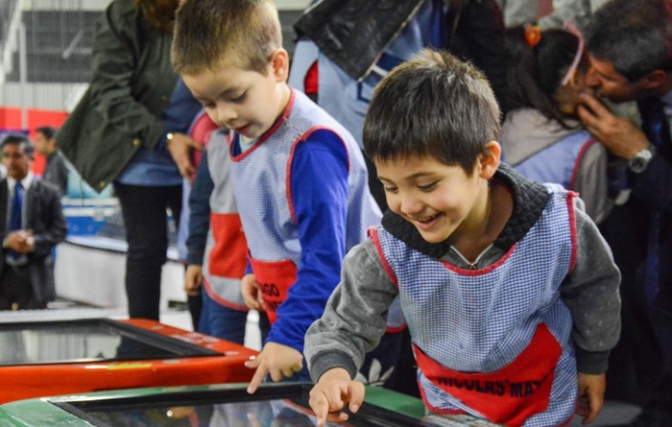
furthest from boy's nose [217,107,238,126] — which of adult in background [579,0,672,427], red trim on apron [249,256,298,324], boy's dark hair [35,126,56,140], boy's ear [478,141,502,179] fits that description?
boy's dark hair [35,126,56,140]

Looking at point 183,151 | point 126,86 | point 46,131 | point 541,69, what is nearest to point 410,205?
point 541,69

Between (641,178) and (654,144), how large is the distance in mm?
79

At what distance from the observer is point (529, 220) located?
4.82 ft

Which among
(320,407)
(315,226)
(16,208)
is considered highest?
(315,226)

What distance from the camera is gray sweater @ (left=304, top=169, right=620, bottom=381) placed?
58.6 inches

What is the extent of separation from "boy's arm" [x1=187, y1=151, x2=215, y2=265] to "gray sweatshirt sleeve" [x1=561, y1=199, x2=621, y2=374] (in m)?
1.25

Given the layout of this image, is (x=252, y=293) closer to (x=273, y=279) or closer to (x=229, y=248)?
(x=273, y=279)

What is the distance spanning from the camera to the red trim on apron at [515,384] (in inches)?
62.2

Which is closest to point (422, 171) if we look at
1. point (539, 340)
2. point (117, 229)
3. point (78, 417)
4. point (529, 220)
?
point (529, 220)

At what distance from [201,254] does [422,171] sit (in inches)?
56.5

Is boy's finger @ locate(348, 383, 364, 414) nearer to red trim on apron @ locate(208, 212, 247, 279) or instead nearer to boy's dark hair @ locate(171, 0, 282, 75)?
boy's dark hair @ locate(171, 0, 282, 75)

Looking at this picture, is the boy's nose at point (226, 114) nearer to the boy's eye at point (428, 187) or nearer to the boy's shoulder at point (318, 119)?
the boy's shoulder at point (318, 119)

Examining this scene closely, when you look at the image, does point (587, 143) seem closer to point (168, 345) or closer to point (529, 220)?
point (529, 220)

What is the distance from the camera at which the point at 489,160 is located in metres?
1.42
